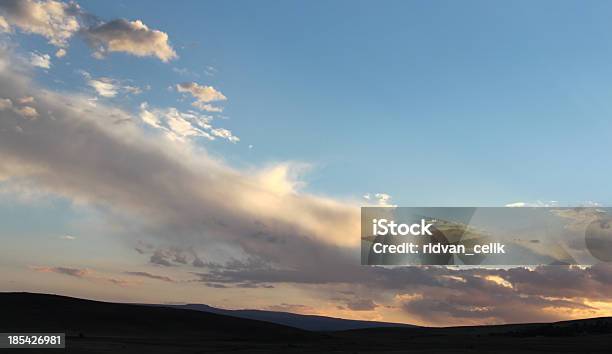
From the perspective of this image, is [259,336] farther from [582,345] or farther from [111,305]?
[582,345]

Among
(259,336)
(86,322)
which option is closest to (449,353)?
(259,336)

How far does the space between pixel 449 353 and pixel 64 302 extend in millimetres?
61308

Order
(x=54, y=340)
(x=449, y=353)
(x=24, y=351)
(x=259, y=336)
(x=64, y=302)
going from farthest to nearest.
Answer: (x=64, y=302)
(x=259, y=336)
(x=54, y=340)
(x=449, y=353)
(x=24, y=351)

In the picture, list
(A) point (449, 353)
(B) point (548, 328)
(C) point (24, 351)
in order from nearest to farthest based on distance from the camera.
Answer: (C) point (24, 351)
(A) point (449, 353)
(B) point (548, 328)

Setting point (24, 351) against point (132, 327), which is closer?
point (24, 351)

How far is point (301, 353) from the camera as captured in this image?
4041 cm

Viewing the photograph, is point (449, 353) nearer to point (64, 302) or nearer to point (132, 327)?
point (132, 327)

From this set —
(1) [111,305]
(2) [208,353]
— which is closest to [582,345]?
(2) [208,353]

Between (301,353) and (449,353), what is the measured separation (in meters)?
9.58

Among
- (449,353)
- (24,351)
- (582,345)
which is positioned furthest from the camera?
(582,345)

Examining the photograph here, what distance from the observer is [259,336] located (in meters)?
70.2

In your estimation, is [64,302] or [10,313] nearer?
[10,313]

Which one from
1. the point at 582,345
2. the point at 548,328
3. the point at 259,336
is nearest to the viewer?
the point at 582,345

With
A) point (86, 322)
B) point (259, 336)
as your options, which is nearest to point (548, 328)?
point (259, 336)
